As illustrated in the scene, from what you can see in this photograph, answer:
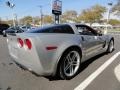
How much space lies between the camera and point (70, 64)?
17.3 ft

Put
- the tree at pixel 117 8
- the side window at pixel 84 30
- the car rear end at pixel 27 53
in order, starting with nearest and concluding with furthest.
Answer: the car rear end at pixel 27 53
the side window at pixel 84 30
the tree at pixel 117 8

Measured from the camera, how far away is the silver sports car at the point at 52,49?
14.6 feet

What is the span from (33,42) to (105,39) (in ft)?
13.0

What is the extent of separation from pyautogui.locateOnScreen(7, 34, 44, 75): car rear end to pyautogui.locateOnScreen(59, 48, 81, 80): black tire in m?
0.62

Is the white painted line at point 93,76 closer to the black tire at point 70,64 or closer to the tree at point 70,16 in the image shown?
the black tire at point 70,64

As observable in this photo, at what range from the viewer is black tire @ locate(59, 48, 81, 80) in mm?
4899

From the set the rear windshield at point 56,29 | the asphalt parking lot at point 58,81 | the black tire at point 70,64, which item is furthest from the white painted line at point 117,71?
the rear windshield at point 56,29

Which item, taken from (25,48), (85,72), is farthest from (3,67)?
(85,72)

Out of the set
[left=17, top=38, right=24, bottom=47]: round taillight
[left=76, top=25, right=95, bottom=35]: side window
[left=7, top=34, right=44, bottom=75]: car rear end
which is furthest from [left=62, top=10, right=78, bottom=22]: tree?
[left=17, top=38, right=24, bottom=47]: round taillight

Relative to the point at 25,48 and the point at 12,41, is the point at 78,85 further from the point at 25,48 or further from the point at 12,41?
the point at 12,41

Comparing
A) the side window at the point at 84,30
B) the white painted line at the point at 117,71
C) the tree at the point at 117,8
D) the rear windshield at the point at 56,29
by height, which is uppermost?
the tree at the point at 117,8

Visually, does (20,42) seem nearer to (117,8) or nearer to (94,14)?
(117,8)

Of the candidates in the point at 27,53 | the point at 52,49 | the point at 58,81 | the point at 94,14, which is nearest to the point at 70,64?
the point at 58,81

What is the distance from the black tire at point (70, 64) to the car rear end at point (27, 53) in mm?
618
